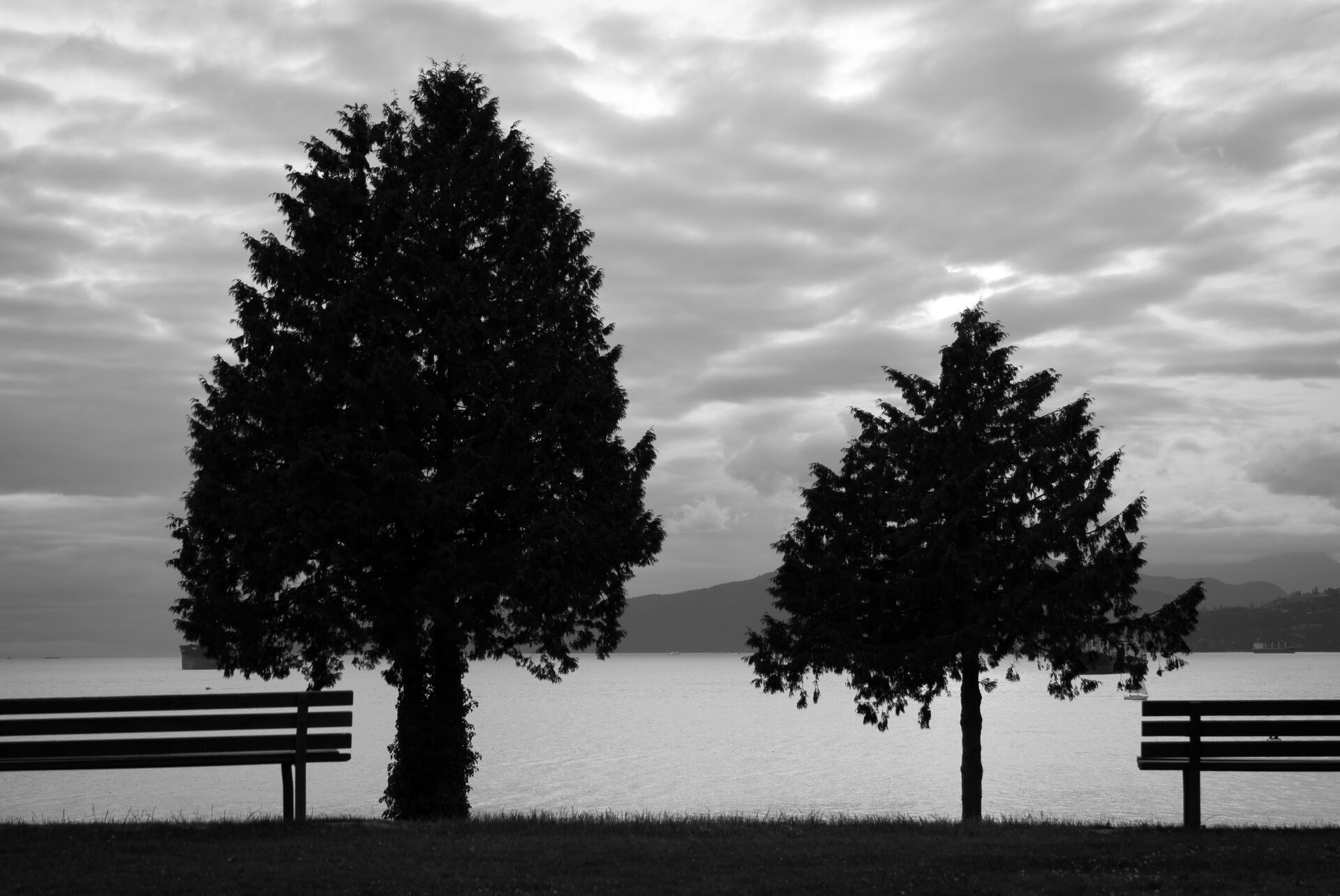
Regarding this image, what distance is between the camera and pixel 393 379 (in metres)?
17.0

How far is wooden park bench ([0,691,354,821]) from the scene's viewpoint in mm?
12336

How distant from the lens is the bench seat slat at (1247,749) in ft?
43.0

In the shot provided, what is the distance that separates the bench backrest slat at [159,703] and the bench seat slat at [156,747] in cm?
33

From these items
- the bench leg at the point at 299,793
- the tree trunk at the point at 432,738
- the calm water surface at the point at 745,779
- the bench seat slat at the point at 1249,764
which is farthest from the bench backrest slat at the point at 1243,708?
the calm water surface at the point at 745,779

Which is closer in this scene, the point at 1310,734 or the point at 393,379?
the point at 1310,734

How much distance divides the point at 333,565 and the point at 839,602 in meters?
8.98

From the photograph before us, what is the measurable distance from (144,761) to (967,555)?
43.1ft

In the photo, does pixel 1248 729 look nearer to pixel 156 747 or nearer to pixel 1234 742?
pixel 1234 742

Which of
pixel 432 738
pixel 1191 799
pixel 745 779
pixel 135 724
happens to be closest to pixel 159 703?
pixel 135 724

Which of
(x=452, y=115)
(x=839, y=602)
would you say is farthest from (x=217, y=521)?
(x=839, y=602)

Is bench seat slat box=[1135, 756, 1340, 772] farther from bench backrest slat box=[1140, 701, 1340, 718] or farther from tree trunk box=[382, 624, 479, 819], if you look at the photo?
tree trunk box=[382, 624, 479, 819]

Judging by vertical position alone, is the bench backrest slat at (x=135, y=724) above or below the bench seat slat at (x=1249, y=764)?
above

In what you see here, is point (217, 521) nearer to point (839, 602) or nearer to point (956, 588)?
point (839, 602)

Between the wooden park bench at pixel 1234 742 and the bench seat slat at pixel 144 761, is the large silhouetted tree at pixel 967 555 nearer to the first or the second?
the wooden park bench at pixel 1234 742
